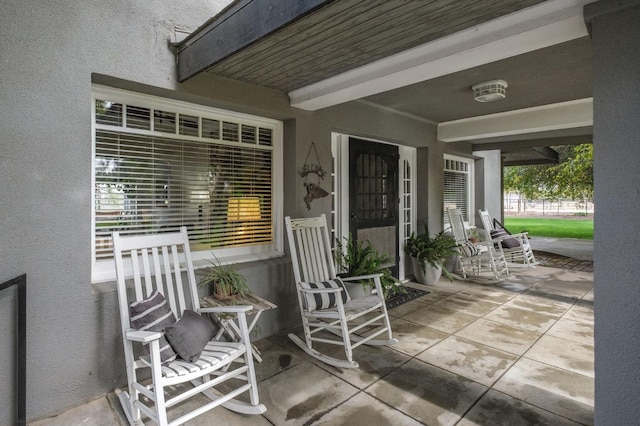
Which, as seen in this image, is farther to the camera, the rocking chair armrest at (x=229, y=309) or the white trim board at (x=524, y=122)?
the white trim board at (x=524, y=122)

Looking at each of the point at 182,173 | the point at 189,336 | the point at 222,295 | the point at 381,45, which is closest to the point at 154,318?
the point at 189,336

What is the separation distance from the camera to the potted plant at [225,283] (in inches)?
111

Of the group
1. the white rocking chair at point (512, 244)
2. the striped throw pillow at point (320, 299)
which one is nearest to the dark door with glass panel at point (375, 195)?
the striped throw pillow at point (320, 299)

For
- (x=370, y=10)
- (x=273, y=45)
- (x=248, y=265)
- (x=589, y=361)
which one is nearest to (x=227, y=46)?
(x=273, y=45)

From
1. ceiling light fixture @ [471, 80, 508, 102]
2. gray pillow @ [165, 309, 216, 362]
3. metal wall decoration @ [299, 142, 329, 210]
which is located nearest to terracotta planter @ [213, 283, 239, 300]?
gray pillow @ [165, 309, 216, 362]

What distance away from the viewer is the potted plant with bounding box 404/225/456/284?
5.20 meters

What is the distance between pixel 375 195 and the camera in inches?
194

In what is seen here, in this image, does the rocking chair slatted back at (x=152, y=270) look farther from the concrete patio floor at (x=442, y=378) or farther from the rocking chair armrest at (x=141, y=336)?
the concrete patio floor at (x=442, y=378)

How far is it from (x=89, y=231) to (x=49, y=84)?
37.6 inches

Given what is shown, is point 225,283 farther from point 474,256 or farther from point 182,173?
point 474,256

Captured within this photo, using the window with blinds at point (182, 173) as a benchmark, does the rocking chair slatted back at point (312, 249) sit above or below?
below

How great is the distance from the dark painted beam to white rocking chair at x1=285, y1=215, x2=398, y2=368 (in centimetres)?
152

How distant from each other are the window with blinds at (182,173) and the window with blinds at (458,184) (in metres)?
4.20

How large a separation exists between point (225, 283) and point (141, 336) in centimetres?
100
